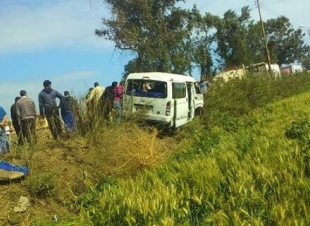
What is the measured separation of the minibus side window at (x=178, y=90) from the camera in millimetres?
15266

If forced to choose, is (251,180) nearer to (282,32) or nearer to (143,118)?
(143,118)

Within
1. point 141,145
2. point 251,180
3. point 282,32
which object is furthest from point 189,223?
point 282,32

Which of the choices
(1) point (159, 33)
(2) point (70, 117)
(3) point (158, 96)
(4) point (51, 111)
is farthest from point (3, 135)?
(1) point (159, 33)

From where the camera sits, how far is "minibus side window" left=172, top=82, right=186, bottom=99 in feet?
50.1

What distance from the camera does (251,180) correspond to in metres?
6.47

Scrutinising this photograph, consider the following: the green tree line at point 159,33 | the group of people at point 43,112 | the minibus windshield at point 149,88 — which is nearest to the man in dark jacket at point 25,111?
the group of people at point 43,112

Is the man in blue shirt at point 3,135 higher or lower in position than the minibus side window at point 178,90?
lower

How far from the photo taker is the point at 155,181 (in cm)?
734

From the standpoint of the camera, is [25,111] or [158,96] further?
[158,96]

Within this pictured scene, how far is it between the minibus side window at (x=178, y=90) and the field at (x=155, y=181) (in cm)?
306

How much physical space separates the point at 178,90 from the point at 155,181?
8.60m

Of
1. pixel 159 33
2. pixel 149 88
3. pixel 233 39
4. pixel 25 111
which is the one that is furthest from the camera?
pixel 233 39

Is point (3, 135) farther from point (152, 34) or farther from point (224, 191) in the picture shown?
point (152, 34)

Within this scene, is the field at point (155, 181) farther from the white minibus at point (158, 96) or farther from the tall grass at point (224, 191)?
the white minibus at point (158, 96)
